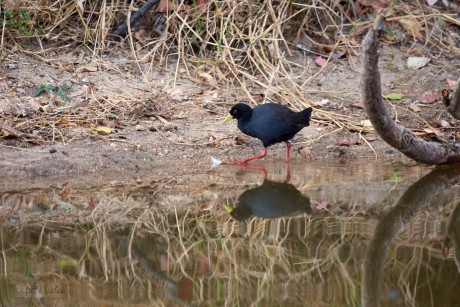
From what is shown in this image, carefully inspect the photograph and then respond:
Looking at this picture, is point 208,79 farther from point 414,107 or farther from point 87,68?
point 414,107

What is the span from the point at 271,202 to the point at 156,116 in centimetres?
190

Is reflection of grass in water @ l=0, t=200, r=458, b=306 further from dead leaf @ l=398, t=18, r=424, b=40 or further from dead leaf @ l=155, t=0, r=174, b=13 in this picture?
dead leaf @ l=398, t=18, r=424, b=40

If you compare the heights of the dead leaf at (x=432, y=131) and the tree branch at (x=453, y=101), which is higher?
the tree branch at (x=453, y=101)

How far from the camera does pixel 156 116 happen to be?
24.9 feet

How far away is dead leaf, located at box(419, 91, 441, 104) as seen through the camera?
809 centimetres

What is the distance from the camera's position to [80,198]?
6.10 metres

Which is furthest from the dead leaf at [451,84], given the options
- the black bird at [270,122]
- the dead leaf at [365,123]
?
the black bird at [270,122]

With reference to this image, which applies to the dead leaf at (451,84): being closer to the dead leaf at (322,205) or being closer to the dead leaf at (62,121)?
the dead leaf at (322,205)

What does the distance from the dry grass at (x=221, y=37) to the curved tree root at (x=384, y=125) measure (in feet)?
5.31

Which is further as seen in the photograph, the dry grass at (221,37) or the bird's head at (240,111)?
the dry grass at (221,37)

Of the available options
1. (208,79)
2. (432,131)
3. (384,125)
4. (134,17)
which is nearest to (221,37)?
(208,79)

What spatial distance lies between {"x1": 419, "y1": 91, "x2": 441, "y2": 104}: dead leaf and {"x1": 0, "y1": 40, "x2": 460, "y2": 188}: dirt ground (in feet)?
0.16

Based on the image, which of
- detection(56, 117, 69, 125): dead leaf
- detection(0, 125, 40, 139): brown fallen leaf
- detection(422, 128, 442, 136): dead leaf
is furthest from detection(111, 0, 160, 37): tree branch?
detection(422, 128, 442, 136): dead leaf

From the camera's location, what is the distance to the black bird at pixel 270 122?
22.8 ft
